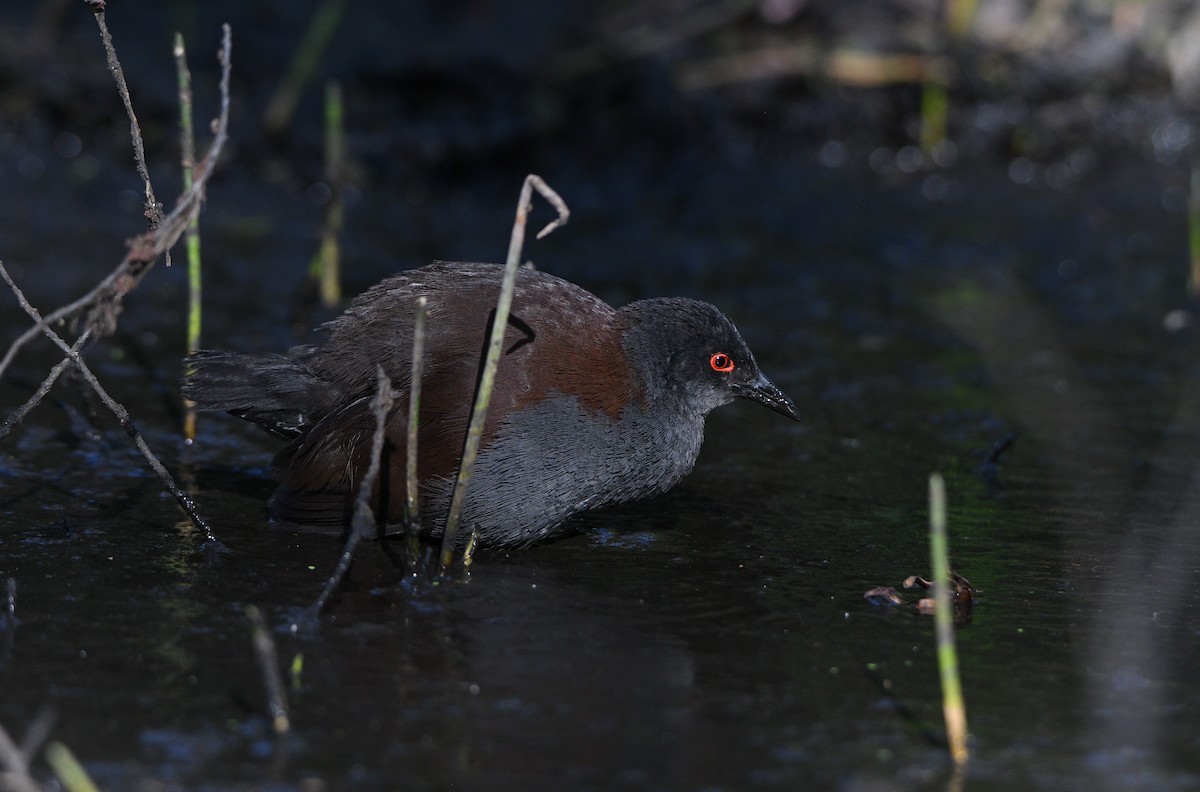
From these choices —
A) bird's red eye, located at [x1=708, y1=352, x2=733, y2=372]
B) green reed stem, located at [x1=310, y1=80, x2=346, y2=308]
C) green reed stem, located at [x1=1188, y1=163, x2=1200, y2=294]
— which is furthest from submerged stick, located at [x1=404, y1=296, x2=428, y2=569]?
green reed stem, located at [x1=1188, y1=163, x2=1200, y2=294]

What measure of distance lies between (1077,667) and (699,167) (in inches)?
262

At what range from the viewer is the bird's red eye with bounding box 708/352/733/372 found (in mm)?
4805

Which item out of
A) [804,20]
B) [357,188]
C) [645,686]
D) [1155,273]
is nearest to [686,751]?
[645,686]

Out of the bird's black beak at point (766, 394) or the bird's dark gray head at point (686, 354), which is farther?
the bird's black beak at point (766, 394)

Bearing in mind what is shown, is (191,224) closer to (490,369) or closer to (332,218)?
(490,369)

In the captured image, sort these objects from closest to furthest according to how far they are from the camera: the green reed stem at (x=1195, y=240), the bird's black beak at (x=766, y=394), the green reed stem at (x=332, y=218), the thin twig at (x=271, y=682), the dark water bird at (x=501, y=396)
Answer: the thin twig at (x=271, y=682), the dark water bird at (x=501, y=396), the bird's black beak at (x=766, y=394), the green reed stem at (x=332, y=218), the green reed stem at (x=1195, y=240)

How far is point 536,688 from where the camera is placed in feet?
11.7

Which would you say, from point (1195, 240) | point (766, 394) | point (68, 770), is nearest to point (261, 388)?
point (766, 394)

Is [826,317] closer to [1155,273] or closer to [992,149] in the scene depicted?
[1155,273]

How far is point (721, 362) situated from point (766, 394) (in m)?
0.26

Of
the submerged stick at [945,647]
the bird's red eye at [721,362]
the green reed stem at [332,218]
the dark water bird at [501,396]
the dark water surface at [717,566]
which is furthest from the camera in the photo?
the green reed stem at [332,218]

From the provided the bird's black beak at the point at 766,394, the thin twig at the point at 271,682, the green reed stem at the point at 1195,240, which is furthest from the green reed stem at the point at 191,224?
the green reed stem at the point at 1195,240

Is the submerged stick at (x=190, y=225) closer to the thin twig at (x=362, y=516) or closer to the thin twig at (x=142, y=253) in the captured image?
the thin twig at (x=142, y=253)

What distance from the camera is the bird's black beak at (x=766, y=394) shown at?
4941 mm
